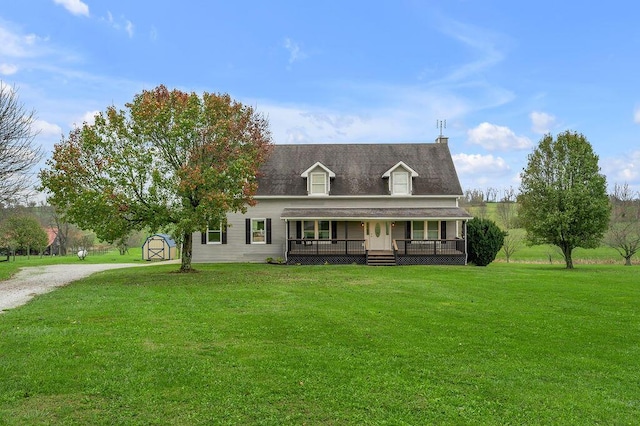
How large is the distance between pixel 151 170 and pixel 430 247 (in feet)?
52.2

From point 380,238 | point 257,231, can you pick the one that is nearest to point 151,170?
point 257,231

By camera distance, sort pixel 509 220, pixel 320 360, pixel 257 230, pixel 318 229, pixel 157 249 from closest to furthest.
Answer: pixel 320 360 → pixel 318 229 → pixel 257 230 → pixel 157 249 → pixel 509 220

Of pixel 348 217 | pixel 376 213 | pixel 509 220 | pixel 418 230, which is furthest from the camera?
pixel 509 220

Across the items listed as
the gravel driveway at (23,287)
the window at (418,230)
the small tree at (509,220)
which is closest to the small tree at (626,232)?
the small tree at (509,220)

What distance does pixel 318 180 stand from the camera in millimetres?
27922

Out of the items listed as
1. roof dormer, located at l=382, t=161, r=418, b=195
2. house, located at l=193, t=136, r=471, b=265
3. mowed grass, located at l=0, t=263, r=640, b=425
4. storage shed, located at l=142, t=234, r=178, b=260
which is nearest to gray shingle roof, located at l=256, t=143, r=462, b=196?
house, located at l=193, t=136, r=471, b=265

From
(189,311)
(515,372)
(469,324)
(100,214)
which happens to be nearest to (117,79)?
(100,214)

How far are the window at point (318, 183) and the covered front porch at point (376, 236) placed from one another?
4.16ft

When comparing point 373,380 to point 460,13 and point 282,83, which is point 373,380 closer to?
point 460,13

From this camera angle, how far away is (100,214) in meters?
18.0

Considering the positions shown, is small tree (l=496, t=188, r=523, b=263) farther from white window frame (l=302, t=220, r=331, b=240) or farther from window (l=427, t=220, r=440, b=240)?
white window frame (l=302, t=220, r=331, b=240)

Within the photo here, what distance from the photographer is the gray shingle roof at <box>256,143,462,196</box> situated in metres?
28.2

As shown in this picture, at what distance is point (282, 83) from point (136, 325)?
1476 centimetres

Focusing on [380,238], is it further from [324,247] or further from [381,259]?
[324,247]
